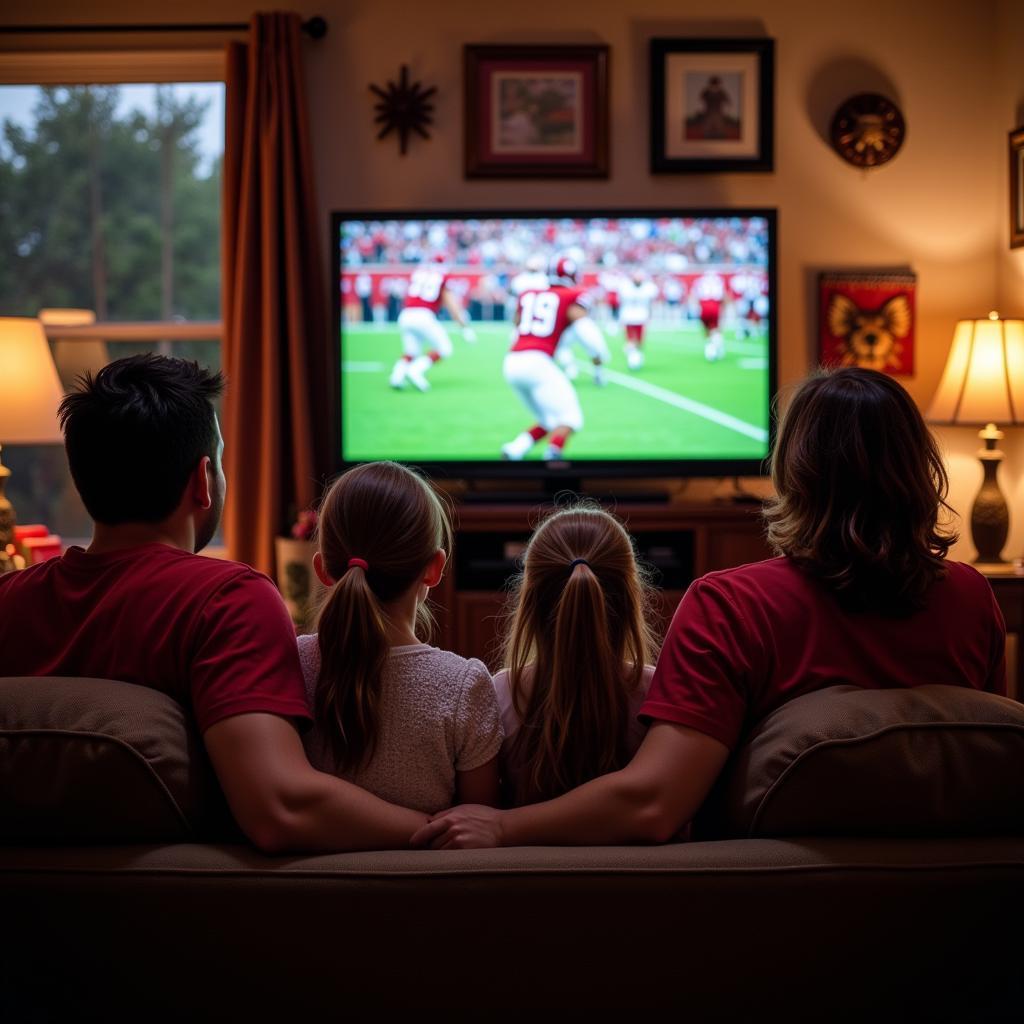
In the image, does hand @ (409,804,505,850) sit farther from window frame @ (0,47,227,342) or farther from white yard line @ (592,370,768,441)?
window frame @ (0,47,227,342)

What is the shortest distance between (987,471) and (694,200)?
1.42 m

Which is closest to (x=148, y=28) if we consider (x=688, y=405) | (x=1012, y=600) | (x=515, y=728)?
(x=688, y=405)

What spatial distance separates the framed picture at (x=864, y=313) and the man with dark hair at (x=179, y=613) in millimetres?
3360

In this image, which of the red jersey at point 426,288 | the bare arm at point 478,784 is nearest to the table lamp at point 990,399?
the red jersey at point 426,288

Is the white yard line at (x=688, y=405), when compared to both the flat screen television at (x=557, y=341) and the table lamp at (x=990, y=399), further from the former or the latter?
the table lamp at (x=990, y=399)

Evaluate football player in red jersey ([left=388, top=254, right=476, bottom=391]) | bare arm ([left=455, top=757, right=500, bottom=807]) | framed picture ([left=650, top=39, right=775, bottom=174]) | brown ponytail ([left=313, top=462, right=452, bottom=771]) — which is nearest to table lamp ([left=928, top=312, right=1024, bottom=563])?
framed picture ([left=650, top=39, right=775, bottom=174])

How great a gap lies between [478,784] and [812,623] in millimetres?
407

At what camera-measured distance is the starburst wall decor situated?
14.1 ft

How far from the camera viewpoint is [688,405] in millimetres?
4305

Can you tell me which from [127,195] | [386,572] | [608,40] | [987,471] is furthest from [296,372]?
[386,572]

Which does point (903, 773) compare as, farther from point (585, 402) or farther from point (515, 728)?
point (585, 402)

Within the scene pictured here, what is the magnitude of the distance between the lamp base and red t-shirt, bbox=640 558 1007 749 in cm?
283

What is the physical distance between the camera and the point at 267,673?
1.18 metres

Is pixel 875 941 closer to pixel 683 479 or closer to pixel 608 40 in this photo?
pixel 683 479
